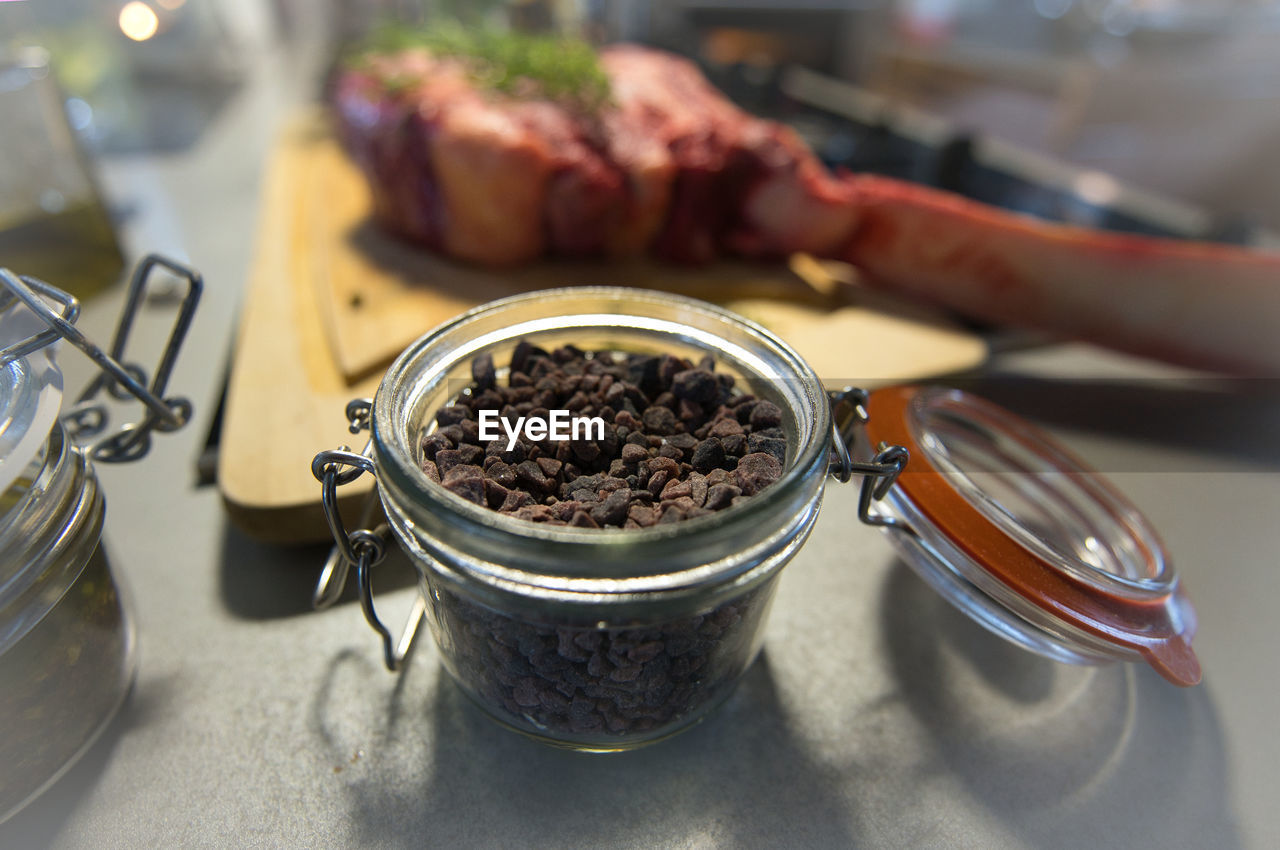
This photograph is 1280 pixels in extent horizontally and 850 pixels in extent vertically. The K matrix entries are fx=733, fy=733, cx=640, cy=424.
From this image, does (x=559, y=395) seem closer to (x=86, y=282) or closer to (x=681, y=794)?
(x=681, y=794)

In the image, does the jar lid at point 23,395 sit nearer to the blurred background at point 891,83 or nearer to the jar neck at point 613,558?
the jar neck at point 613,558

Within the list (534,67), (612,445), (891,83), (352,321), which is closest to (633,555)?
(612,445)

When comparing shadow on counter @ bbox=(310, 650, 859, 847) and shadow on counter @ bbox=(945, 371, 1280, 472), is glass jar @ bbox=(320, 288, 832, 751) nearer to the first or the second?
shadow on counter @ bbox=(310, 650, 859, 847)

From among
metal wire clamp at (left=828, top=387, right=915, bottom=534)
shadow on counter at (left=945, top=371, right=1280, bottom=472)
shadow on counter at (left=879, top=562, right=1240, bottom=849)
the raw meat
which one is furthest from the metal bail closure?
shadow on counter at (left=945, top=371, right=1280, bottom=472)

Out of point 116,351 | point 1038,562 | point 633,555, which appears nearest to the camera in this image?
point 633,555

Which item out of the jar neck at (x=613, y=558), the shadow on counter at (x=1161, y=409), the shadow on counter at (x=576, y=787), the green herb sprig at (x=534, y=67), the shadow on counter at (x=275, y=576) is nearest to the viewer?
the jar neck at (x=613, y=558)

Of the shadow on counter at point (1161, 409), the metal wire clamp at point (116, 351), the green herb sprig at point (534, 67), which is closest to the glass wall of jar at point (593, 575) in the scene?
the metal wire clamp at point (116, 351)
